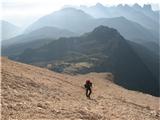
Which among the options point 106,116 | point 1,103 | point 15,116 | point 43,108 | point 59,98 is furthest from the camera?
point 59,98

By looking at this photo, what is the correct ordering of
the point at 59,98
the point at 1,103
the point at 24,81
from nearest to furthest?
1. the point at 1,103
2. the point at 59,98
3. the point at 24,81

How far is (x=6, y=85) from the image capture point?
1059 inches

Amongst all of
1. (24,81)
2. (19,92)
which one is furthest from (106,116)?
(24,81)

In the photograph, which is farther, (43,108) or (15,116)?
(43,108)

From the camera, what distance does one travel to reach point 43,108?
23.5 m

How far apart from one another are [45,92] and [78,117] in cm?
666

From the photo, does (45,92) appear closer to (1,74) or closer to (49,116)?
→ (1,74)

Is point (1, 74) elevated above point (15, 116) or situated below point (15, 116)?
above

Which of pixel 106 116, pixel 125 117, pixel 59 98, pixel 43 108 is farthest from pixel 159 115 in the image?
pixel 43 108

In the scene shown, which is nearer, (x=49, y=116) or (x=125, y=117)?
(x=49, y=116)

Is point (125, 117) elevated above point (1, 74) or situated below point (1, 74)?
below

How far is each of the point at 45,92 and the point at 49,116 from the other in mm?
7572

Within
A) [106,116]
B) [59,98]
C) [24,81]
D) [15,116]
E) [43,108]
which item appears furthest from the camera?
[24,81]

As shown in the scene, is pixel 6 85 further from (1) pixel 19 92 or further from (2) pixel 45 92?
(2) pixel 45 92
